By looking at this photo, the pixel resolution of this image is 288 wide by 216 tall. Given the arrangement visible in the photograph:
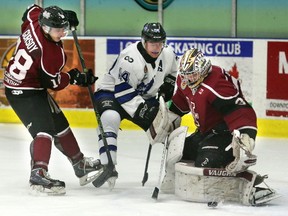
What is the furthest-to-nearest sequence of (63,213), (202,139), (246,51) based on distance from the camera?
(246,51) < (202,139) < (63,213)

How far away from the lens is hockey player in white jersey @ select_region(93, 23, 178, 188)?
5.59m

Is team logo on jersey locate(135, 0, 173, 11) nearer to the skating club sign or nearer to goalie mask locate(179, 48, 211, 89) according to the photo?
the skating club sign

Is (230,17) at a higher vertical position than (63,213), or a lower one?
higher

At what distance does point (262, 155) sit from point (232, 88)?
189 cm

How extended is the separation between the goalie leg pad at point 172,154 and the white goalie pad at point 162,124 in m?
0.05

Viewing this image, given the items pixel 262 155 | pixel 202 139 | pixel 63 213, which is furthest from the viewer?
pixel 262 155

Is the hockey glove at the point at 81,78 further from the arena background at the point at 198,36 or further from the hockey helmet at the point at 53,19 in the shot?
the arena background at the point at 198,36

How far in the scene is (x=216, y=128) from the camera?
5195 mm

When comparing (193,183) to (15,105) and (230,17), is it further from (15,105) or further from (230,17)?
(230,17)

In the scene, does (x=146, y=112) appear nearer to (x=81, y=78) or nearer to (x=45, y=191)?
(x=81, y=78)

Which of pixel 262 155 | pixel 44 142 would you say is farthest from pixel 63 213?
pixel 262 155

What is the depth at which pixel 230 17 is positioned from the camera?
8.34 meters

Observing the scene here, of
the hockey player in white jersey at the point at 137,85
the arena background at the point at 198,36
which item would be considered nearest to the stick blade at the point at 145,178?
the hockey player in white jersey at the point at 137,85

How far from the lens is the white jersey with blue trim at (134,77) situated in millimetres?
5691
